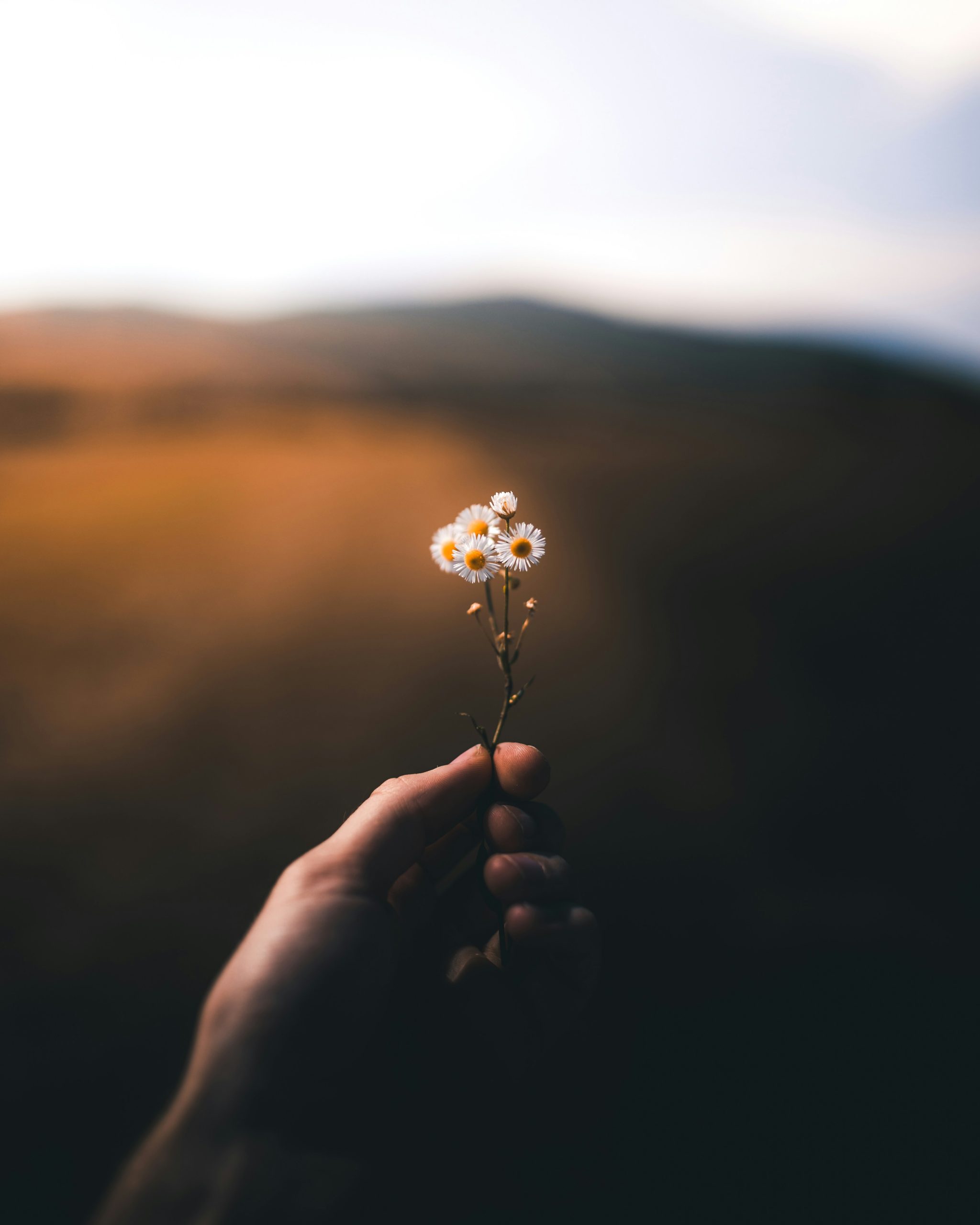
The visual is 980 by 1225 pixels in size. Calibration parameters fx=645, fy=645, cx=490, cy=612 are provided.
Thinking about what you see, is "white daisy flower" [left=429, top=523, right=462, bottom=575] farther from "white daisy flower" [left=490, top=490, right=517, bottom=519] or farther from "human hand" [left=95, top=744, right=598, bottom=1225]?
"human hand" [left=95, top=744, right=598, bottom=1225]

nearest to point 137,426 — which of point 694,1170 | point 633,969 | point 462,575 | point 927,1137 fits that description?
point 462,575

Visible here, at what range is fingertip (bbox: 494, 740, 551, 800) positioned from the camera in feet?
2.39

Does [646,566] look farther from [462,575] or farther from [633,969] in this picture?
[462,575]

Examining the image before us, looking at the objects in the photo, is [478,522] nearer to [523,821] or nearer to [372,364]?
[523,821]

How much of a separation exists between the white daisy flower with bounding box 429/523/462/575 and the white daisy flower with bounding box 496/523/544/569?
0.14ft

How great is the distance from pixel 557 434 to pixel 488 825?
2.01 m

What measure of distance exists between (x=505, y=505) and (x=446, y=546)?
7 cm

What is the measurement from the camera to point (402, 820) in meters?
Answer: 0.77

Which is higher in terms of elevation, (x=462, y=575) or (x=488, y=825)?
(x=462, y=575)

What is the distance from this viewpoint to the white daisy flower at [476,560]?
64cm

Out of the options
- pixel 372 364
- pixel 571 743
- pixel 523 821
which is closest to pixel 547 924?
pixel 523 821

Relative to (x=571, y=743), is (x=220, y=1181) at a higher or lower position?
lower

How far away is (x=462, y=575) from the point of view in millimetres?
637

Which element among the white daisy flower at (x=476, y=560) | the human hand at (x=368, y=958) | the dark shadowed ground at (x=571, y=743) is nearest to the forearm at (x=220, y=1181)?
the human hand at (x=368, y=958)
